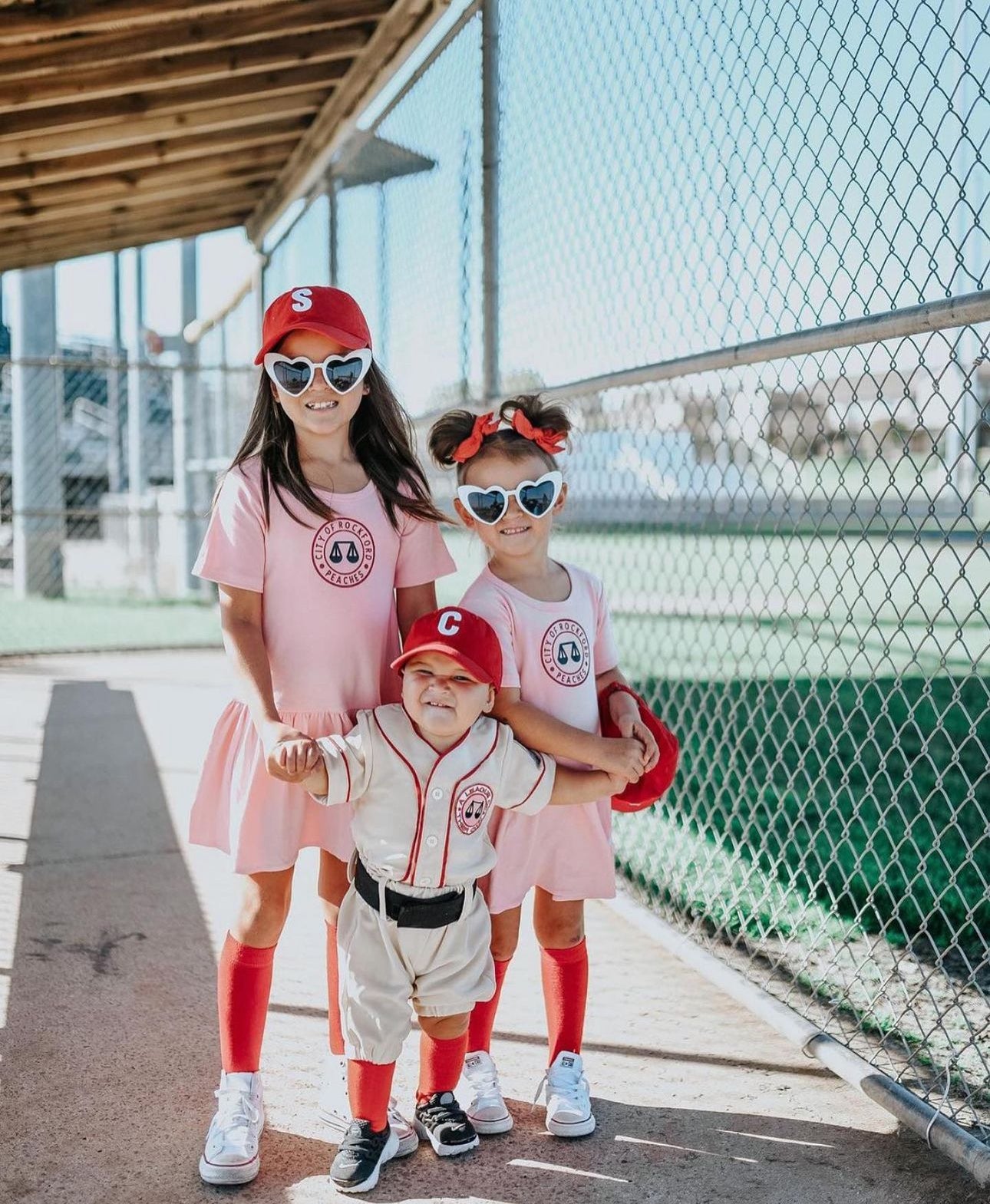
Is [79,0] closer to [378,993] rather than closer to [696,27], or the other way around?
[696,27]

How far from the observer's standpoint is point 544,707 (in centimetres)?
261

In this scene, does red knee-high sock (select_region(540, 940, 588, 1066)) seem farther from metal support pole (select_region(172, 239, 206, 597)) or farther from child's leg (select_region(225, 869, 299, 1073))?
metal support pole (select_region(172, 239, 206, 597))

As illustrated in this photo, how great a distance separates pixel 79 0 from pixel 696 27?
2.29 meters

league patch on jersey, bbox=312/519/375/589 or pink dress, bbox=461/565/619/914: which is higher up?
league patch on jersey, bbox=312/519/375/589

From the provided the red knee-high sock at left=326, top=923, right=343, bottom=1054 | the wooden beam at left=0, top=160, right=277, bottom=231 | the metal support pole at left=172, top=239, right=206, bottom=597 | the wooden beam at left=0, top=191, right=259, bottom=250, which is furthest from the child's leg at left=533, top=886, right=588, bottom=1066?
the metal support pole at left=172, top=239, right=206, bottom=597

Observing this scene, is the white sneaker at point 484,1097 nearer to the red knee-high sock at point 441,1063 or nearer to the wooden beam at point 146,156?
the red knee-high sock at point 441,1063

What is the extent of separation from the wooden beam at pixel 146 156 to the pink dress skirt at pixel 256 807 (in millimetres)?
4461

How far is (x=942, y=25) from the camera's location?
92.4 inches

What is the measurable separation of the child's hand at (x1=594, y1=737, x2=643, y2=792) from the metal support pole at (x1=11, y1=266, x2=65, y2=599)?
1171 cm

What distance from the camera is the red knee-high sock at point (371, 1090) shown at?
7.86 feet

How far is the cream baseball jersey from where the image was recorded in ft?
7.77

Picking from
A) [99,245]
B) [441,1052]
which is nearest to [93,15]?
[441,1052]

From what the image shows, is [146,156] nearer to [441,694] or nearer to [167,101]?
[167,101]

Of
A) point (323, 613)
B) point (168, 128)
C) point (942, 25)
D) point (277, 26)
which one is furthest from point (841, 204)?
point (168, 128)
